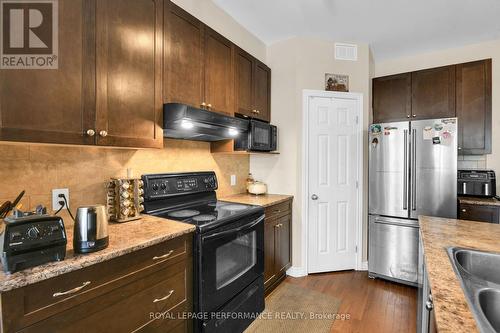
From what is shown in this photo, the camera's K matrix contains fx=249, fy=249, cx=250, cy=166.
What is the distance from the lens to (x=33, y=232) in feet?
3.01

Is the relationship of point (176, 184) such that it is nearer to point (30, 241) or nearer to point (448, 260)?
point (30, 241)

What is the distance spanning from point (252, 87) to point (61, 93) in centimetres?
183

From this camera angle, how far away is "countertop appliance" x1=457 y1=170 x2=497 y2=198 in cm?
273

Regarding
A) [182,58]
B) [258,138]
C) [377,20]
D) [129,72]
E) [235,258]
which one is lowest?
[235,258]

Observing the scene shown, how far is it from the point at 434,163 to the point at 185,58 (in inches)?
102

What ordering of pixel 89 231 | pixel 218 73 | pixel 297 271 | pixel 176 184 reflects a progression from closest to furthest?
pixel 89 231
pixel 176 184
pixel 218 73
pixel 297 271

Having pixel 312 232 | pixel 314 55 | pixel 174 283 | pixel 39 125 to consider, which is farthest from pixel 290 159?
pixel 39 125

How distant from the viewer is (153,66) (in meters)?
1.62

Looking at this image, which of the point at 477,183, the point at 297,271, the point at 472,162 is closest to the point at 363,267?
the point at 297,271

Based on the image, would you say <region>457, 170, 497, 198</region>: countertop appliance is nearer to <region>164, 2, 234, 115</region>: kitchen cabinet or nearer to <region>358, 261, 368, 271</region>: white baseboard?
<region>358, 261, 368, 271</region>: white baseboard

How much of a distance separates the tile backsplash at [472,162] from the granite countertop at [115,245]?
343 cm

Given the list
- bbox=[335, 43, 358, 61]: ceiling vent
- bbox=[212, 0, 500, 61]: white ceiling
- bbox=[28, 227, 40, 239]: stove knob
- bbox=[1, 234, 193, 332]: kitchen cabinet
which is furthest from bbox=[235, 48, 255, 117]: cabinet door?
bbox=[28, 227, 40, 239]: stove knob

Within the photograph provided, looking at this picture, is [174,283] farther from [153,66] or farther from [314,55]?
[314,55]

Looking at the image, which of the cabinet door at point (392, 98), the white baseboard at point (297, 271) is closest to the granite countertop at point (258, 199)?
the white baseboard at point (297, 271)
